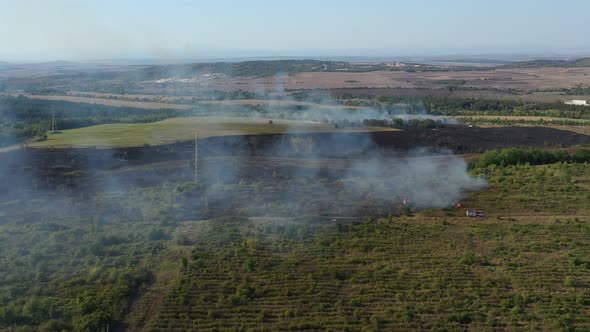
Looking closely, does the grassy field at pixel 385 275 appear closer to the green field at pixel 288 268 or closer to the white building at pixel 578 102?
the green field at pixel 288 268

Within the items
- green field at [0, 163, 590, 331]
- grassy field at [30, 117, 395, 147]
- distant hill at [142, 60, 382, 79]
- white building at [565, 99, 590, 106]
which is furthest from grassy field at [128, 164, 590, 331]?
distant hill at [142, 60, 382, 79]

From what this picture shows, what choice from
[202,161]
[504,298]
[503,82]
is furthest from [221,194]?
[503,82]

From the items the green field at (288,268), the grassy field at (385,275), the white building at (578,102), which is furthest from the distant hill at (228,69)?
the grassy field at (385,275)

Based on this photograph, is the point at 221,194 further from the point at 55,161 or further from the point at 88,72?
the point at 88,72

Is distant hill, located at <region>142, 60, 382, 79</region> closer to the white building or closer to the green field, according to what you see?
the white building

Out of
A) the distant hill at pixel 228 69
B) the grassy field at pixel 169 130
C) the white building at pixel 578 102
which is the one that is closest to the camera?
the grassy field at pixel 169 130

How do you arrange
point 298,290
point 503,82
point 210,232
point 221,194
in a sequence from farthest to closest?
point 503,82 → point 221,194 → point 210,232 → point 298,290

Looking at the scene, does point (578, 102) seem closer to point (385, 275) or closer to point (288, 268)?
point (385, 275)

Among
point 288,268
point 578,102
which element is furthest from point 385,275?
point 578,102
